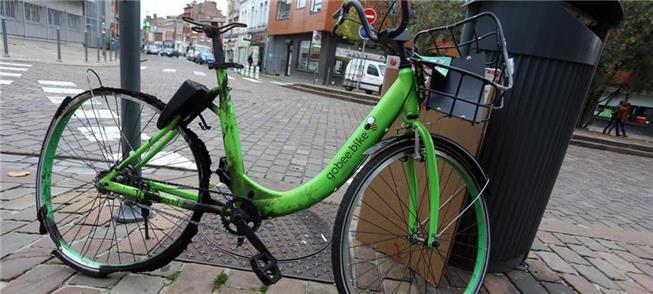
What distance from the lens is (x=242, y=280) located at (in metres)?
2.20

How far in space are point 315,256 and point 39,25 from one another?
36.8 meters

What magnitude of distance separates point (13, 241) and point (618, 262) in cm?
446

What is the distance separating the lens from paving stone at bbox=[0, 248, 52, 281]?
203 centimetres

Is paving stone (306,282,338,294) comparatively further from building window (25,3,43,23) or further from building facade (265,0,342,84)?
building window (25,3,43,23)

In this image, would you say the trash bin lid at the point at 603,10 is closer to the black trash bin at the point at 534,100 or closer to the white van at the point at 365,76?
the black trash bin at the point at 534,100

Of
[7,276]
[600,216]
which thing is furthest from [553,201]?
[7,276]

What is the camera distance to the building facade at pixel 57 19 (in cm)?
2703

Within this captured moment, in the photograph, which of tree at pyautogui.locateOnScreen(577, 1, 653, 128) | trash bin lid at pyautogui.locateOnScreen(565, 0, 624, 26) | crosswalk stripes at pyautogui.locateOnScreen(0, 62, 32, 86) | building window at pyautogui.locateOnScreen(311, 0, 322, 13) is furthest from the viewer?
building window at pyautogui.locateOnScreen(311, 0, 322, 13)

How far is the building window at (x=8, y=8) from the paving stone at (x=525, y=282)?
112 feet

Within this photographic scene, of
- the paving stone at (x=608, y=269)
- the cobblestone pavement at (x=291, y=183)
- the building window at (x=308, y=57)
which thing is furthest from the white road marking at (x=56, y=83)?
the building window at (x=308, y=57)

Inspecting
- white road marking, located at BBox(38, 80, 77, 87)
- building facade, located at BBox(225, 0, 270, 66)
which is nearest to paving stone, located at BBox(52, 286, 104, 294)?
white road marking, located at BBox(38, 80, 77, 87)

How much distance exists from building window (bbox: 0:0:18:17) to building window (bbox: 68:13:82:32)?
7817 millimetres

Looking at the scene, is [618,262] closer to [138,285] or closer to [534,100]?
[534,100]

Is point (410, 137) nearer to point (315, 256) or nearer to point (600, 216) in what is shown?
point (315, 256)
